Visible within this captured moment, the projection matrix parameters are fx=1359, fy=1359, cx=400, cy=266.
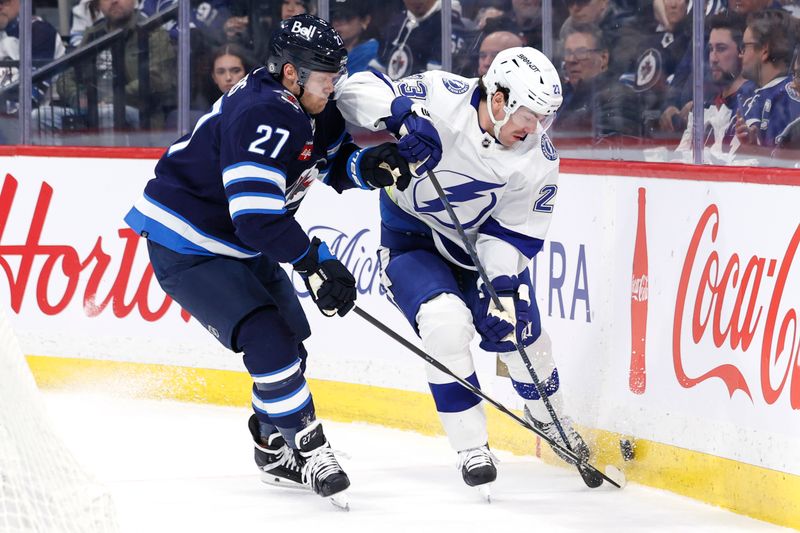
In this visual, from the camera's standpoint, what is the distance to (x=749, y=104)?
13.9 ft

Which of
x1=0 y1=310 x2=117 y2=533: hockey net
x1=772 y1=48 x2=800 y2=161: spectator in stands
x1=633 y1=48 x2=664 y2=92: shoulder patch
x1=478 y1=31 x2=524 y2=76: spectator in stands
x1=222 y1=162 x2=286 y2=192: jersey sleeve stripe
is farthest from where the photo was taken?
x1=478 y1=31 x2=524 y2=76: spectator in stands

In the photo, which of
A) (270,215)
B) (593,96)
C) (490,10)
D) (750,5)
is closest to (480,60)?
(490,10)

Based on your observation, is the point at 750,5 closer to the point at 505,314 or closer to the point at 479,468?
the point at 505,314

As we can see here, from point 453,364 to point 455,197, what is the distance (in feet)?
1.50

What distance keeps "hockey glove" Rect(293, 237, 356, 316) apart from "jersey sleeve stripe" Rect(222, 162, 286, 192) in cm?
21

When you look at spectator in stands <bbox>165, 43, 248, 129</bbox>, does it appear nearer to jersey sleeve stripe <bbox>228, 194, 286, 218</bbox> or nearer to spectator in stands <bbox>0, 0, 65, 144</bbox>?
spectator in stands <bbox>0, 0, 65, 144</bbox>

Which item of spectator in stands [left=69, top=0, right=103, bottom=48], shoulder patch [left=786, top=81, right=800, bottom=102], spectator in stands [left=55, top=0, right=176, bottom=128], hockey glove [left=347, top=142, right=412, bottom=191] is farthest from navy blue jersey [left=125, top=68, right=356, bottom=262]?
spectator in stands [left=69, top=0, right=103, bottom=48]

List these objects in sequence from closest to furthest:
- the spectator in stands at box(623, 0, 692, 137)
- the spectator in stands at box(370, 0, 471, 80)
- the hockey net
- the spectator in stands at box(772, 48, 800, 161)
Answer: the hockey net, the spectator in stands at box(772, 48, 800, 161), the spectator in stands at box(623, 0, 692, 137), the spectator in stands at box(370, 0, 471, 80)

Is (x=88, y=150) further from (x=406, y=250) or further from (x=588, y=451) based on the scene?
(x=588, y=451)

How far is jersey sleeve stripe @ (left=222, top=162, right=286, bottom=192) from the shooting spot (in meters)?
3.36

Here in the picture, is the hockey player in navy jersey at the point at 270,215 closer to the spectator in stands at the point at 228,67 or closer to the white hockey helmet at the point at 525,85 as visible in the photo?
the white hockey helmet at the point at 525,85

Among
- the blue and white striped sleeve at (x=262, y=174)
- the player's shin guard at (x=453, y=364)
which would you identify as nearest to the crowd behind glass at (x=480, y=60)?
the player's shin guard at (x=453, y=364)

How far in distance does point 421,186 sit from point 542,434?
81cm

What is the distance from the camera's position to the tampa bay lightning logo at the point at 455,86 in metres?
3.74
